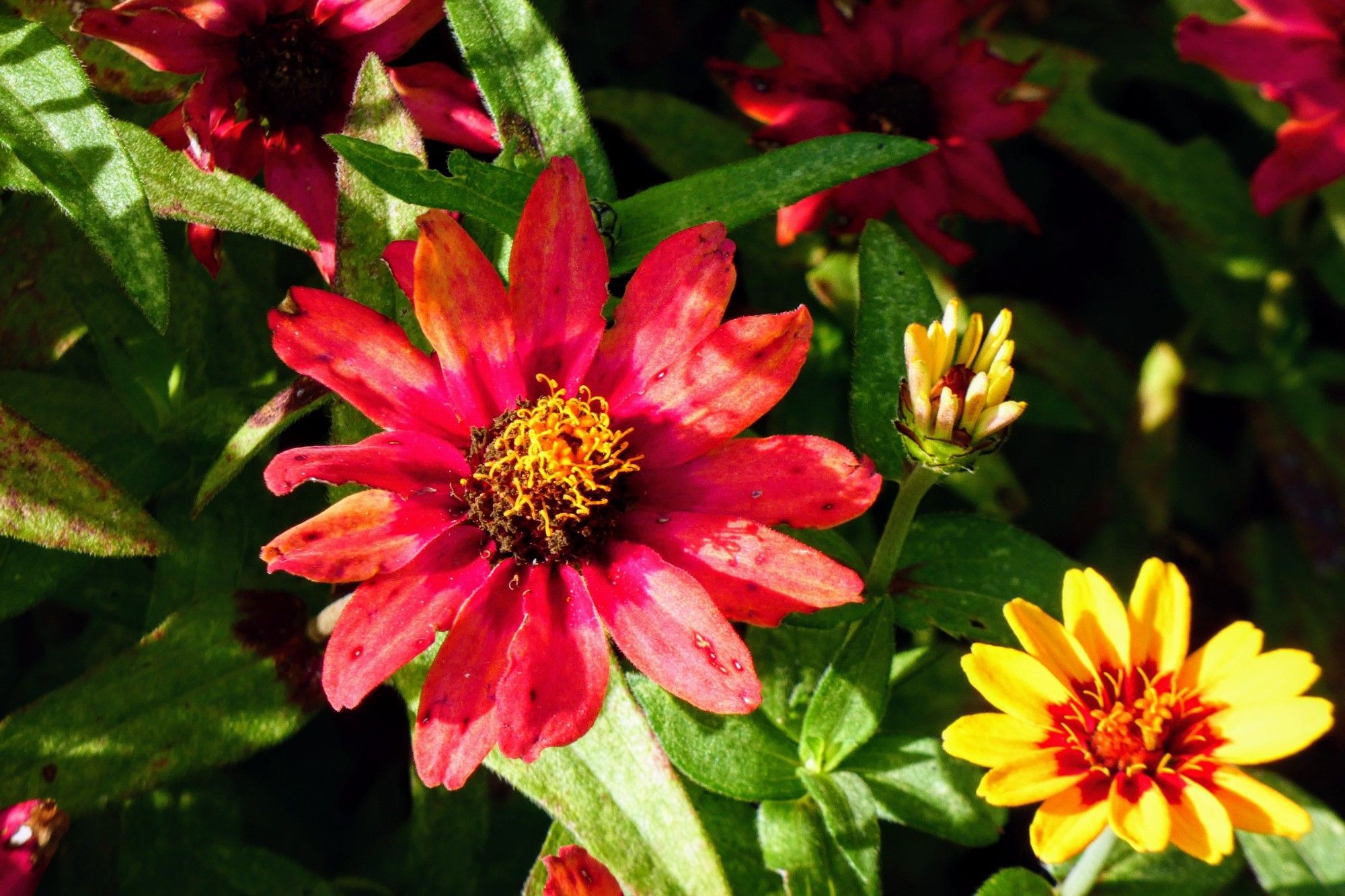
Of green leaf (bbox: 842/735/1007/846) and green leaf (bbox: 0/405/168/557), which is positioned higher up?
green leaf (bbox: 0/405/168/557)

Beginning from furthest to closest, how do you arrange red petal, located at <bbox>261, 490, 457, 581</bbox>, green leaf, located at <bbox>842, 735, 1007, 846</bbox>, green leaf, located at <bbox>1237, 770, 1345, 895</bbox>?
1. green leaf, located at <bbox>1237, 770, 1345, 895</bbox>
2. green leaf, located at <bbox>842, 735, 1007, 846</bbox>
3. red petal, located at <bbox>261, 490, 457, 581</bbox>

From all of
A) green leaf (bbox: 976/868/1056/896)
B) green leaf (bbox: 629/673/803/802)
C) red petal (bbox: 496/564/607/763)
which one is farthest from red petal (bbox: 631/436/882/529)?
green leaf (bbox: 976/868/1056/896)

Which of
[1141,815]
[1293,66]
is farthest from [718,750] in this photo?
[1293,66]

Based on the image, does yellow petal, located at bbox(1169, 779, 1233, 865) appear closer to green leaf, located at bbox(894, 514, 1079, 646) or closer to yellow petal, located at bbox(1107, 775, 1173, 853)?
yellow petal, located at bbox(1107, 775, 1173, 853)

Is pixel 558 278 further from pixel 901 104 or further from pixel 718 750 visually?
pixel 901 104

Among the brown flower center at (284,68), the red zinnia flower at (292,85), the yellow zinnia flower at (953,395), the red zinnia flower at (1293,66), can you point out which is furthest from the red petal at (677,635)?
the red zinnia flower at (1293,66)
